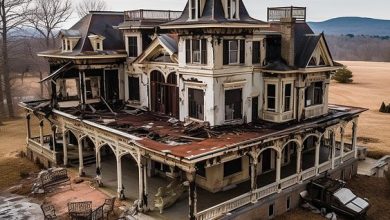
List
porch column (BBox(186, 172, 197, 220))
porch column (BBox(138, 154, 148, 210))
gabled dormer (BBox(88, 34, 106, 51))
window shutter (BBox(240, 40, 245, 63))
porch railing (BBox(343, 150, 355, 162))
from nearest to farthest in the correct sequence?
porch column (BBox(186, 172, 197, 220)) → porch column (BBox(138, 154, 148, 210)) → window shutter (BBox(240, 40, 245, 63)) → porch railing (BBox(343, 150, 355, 162)) → gabled dormer (BBox(88, 34, 106, 51))

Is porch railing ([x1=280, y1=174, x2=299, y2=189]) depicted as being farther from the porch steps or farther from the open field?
the open field

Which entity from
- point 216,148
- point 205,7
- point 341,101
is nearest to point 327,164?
point 216,148

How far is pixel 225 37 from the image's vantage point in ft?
76.9

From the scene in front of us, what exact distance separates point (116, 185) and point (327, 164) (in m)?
14.6

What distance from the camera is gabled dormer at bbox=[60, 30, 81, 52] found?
3041 centimetres

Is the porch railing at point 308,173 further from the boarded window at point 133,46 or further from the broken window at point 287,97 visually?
the boarded window at point 133,46

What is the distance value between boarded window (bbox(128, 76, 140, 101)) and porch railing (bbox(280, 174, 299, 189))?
44.9ft

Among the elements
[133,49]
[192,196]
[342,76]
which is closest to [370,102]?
[342,76]

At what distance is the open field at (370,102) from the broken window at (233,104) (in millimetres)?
17909

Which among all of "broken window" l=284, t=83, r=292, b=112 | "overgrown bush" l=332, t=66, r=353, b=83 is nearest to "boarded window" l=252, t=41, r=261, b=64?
"broken window" l=284, t=83, r=292, b=112

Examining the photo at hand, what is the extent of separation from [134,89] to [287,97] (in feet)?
40.9

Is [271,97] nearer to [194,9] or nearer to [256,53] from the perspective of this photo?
[256,53]

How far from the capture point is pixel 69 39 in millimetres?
30391

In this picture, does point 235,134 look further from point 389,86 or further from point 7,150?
point 389,86
